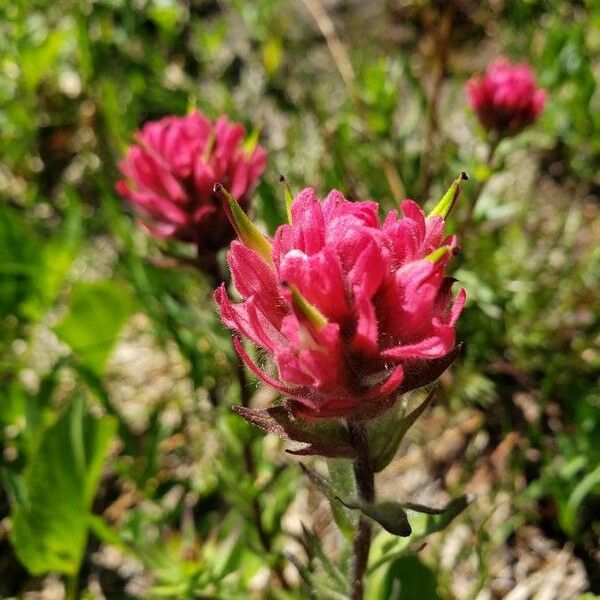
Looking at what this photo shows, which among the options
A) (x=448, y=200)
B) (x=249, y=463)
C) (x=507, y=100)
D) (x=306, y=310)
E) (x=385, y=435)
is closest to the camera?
(x=306, y=310)

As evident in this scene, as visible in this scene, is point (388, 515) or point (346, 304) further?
point (388, 515)

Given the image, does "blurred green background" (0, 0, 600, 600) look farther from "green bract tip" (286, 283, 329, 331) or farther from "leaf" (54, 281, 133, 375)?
"green bract tip" (286, 283, 329, 331)

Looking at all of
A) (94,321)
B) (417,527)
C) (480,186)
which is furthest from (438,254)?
(94,321)

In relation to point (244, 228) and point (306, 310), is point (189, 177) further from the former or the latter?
point (306, 310)

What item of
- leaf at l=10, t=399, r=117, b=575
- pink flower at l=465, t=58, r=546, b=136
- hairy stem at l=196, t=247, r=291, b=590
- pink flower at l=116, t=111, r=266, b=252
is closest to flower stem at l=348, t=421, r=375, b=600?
hairy stem at l=196, t=247, r=291, b=590

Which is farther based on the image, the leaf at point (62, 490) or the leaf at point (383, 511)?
the leaf at point (62, 490)

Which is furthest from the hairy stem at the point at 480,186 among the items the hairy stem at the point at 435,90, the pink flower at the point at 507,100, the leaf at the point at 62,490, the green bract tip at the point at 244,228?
the green bract tip at the point at 244,228

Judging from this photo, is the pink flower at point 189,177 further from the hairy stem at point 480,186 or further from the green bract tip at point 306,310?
the hairy stem at point 480,186
